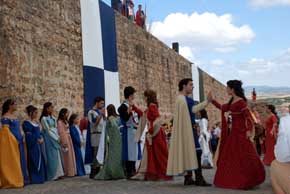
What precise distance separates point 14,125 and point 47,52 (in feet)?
9.49

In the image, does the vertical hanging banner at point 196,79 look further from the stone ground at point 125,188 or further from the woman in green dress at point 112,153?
the stone ground at point 125,188

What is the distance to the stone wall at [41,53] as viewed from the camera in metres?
7.31

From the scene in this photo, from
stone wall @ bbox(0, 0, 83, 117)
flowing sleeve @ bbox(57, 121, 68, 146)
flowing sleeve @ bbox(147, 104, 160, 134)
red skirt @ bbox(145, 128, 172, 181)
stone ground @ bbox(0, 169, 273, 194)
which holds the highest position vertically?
stone wall @ bbox(0, 0, 83, 117)

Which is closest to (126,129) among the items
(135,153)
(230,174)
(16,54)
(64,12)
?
(135,153)

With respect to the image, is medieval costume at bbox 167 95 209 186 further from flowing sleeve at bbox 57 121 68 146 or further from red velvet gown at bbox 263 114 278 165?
red velvet gown at bbox 263 114 278 165

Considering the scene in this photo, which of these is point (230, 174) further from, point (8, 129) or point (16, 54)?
point (16, 54)

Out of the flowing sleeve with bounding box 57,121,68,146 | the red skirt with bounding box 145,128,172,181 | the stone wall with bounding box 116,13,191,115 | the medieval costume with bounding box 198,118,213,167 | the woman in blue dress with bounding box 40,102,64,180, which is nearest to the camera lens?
the red skirt with bounding box 145,128,172,181

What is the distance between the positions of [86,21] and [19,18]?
2768 millimetres

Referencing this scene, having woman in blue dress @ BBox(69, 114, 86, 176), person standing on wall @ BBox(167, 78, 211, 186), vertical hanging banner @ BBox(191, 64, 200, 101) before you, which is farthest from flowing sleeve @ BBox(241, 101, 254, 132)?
vertical hanging banner @ BBox(191, 64, 200, 101)

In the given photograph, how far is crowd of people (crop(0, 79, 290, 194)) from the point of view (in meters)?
4.90

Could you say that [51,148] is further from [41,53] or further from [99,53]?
[99,53]

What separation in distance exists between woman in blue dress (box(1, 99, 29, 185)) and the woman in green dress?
0.96 m

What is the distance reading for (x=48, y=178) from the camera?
21.4ft

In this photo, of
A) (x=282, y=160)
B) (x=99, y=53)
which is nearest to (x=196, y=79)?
(x=99, y=53)
